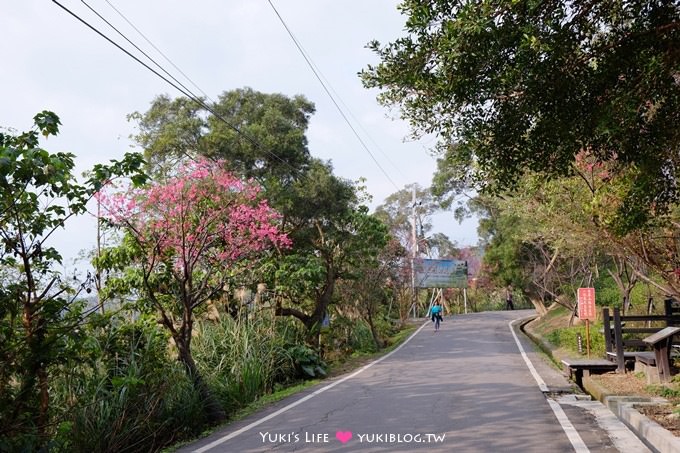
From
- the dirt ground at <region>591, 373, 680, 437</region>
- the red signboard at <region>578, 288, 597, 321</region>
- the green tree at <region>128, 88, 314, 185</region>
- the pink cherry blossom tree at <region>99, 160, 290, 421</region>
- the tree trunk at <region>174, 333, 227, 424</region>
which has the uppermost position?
the green tree at <region>128, 88, 314, 185</region>

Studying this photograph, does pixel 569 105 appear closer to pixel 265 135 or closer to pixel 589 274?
pixel 265 135

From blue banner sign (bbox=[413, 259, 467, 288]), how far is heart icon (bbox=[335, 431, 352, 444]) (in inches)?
1301

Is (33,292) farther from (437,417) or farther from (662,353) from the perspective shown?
(662,353)

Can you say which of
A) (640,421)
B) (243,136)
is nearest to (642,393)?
(640,421)

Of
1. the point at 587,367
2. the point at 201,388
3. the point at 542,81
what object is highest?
the point at 542,81

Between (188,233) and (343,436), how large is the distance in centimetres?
599

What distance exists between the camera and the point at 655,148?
8.02 meters

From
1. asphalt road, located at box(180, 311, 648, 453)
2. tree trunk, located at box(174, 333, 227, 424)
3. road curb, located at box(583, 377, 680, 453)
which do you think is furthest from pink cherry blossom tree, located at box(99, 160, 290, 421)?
road curb, located at box(583, 377, 680, 453)

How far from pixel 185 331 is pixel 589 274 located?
22.7 meters

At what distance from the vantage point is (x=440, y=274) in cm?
4262

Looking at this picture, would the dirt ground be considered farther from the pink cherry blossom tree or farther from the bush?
the pink cherry blossom tree

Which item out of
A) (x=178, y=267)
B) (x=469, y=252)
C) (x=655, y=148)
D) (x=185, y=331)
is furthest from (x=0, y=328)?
(x=469, y=252)

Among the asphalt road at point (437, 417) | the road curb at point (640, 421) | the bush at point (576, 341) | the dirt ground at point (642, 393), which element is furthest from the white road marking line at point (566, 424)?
the bush at point (576, 341)

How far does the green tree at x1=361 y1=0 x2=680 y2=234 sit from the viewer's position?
6.79 m
